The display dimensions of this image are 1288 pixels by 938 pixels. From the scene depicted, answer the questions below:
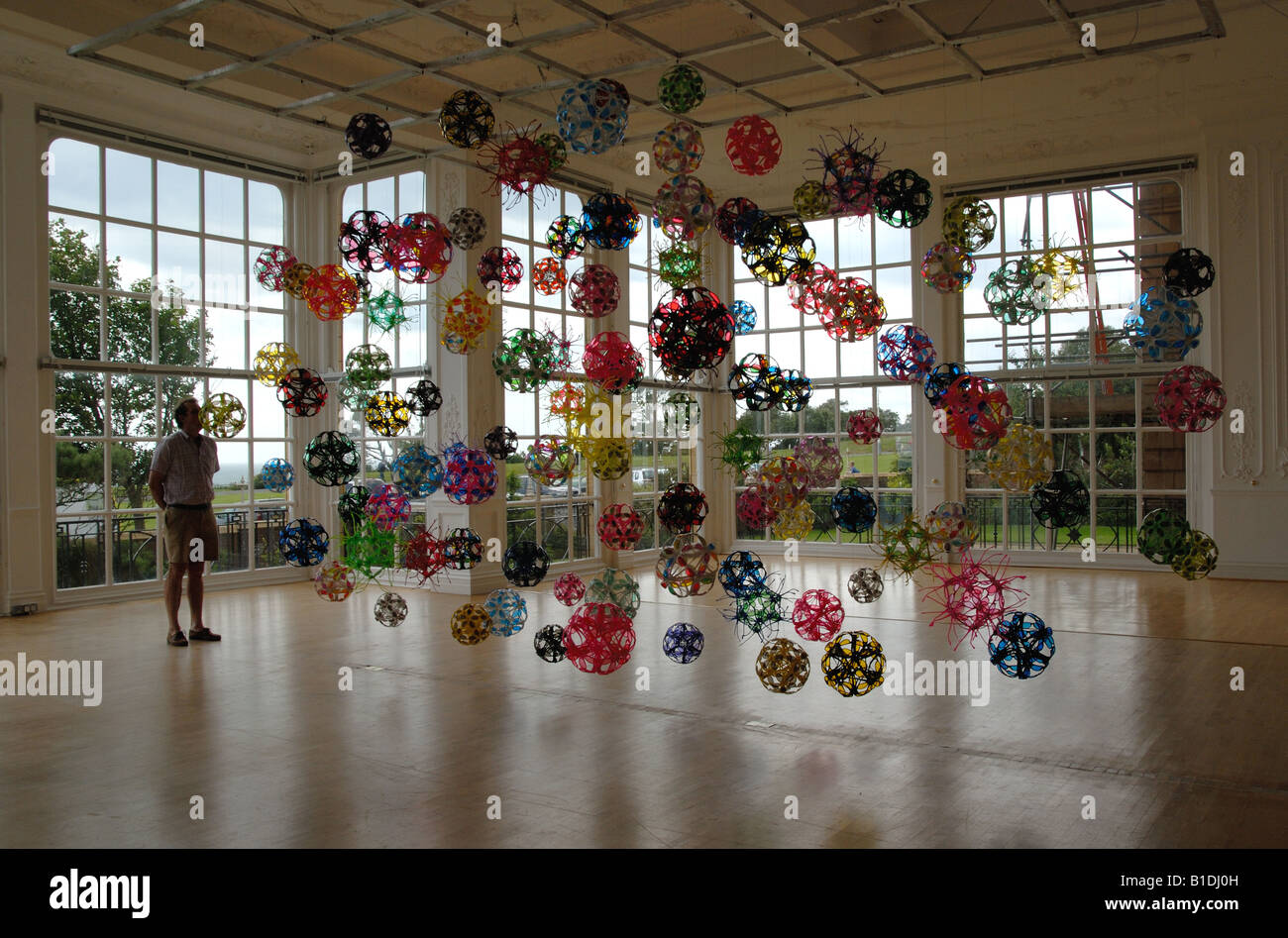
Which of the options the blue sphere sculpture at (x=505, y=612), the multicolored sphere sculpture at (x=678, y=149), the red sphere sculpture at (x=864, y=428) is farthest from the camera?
the red sphere sculpture at (x=864, y=428)

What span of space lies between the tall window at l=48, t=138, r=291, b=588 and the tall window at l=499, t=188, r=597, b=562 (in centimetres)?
251

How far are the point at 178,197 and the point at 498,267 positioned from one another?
18.1 feet

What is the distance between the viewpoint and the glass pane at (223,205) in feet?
33.7

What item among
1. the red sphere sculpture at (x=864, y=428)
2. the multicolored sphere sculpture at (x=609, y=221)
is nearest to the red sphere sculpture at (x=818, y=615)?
the red sphere sculpture at (x=864, y=428)

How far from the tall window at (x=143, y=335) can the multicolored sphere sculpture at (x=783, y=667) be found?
7.01 meters

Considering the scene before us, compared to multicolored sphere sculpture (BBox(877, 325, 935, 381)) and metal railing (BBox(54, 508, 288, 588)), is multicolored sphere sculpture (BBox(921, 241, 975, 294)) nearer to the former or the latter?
multicolored sphere sculpture (BBox(877, 325, 935, 381))

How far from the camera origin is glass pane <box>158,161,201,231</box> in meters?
9.86

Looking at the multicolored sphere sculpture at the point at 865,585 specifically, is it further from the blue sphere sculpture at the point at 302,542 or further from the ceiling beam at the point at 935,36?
the ceiling beam at the point at 935,36

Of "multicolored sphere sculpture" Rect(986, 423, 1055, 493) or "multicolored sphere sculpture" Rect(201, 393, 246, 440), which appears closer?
"multicolored sphere sculpture" Rect(986, 423, 1055, 493)

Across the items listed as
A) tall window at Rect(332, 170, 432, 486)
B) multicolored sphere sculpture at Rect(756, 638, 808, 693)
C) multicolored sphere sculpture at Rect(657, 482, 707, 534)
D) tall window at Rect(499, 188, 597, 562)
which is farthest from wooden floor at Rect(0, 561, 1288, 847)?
tall window at Rect(332, 170, 432, 486)

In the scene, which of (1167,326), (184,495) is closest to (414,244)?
(184,495)

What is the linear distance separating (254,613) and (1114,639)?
6600mm
